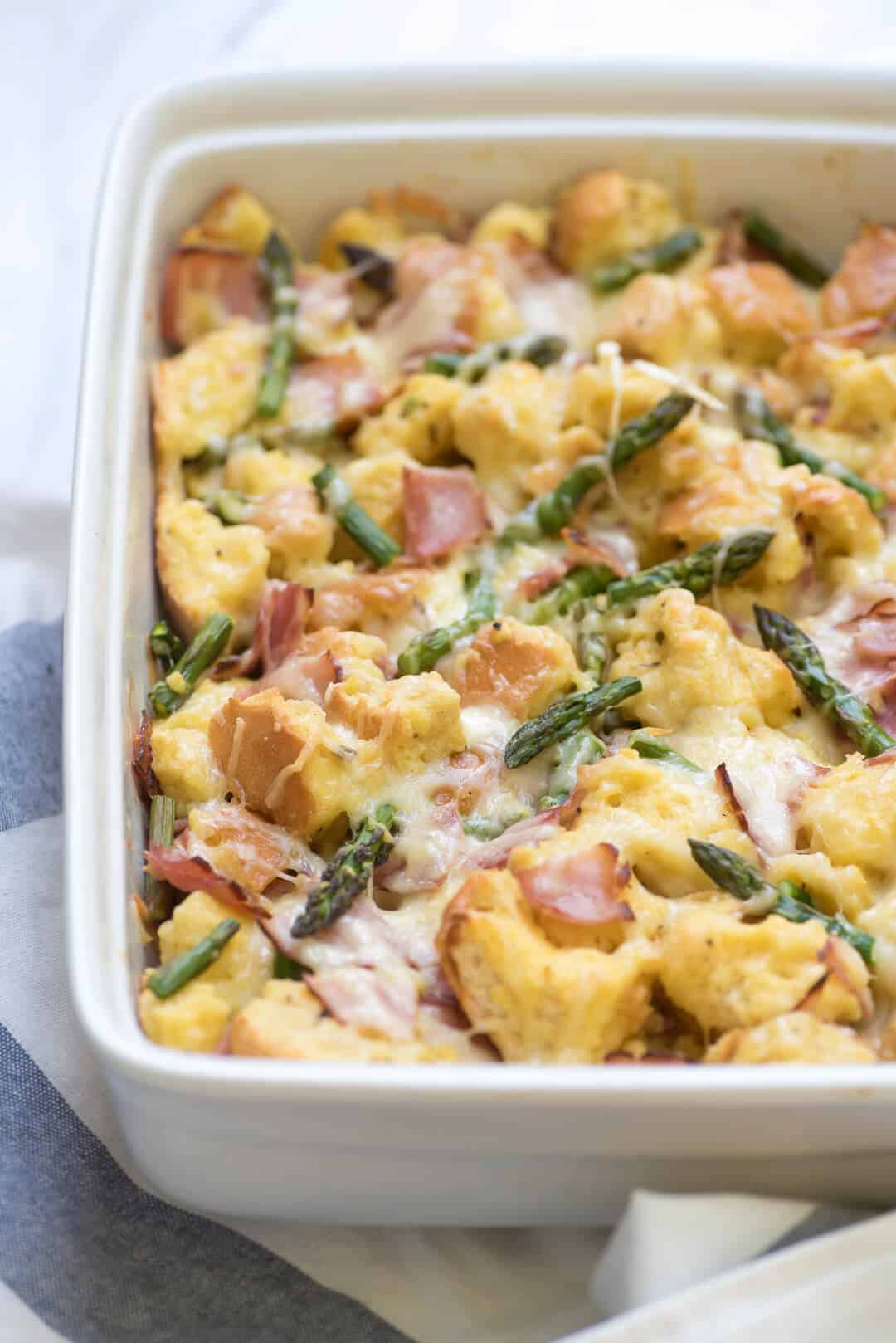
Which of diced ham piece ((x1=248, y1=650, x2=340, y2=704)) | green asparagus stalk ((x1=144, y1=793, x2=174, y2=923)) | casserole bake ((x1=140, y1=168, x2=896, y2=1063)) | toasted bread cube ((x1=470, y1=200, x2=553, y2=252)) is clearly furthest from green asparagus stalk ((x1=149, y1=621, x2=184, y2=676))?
toasted bread cube ((x1=470, y1=200, x2=553, y2=252))

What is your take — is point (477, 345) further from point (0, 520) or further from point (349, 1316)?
point (349, 1316)

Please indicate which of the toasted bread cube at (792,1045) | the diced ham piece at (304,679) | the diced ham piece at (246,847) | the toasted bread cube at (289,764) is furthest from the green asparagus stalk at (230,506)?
the toasted bread cube at (792,1045)

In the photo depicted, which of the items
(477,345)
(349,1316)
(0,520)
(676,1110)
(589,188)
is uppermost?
(589,188)

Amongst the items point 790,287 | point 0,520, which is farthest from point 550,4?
point 0,520

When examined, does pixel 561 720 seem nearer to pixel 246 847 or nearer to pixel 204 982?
pixel 246 847

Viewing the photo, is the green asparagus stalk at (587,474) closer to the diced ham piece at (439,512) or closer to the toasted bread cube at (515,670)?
the diced ham piece at (439,512)

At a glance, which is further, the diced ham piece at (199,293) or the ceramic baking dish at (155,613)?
the diced ham piece at (199,293)

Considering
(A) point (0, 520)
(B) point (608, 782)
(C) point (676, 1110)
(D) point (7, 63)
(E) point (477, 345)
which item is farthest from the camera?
(D) point (7, 63)
